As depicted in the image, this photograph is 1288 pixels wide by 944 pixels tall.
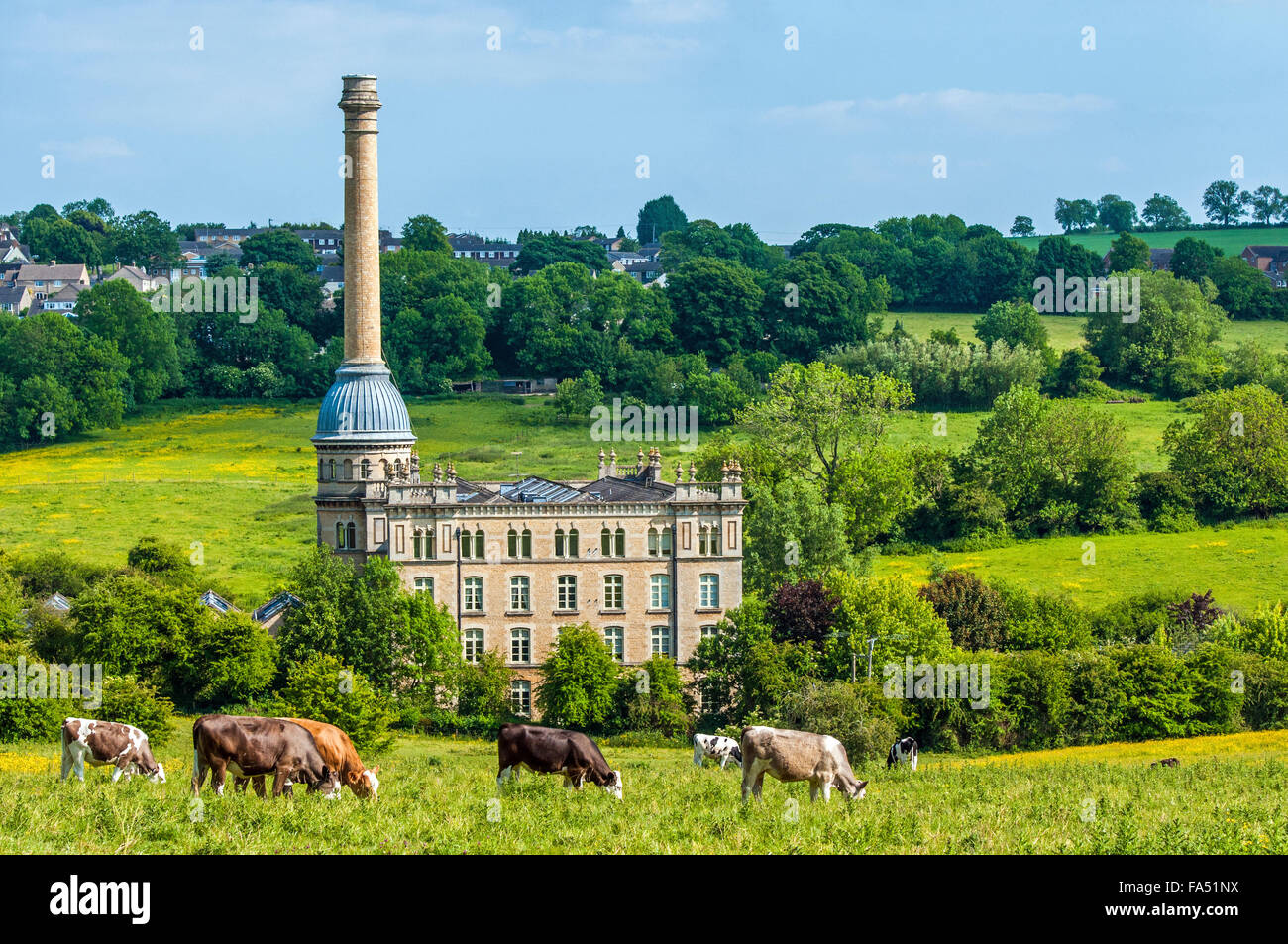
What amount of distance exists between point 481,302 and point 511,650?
92.1 metres

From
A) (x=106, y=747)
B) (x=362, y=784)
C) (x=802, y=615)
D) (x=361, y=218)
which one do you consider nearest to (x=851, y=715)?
(x=802, y=615)

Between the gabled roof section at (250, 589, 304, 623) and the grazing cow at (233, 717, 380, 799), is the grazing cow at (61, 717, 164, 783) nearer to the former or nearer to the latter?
the grazing cow at (233, 717, 380, 799)

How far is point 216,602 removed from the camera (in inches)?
2911

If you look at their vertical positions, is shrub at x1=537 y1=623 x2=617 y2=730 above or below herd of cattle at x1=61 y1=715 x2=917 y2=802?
below

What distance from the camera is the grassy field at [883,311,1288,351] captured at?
157 m

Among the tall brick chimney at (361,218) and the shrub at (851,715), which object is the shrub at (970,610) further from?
the tall brick chimney at (361,218)

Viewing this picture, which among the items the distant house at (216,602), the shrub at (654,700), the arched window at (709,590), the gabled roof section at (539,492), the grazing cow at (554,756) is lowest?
the shrub at (654,700)

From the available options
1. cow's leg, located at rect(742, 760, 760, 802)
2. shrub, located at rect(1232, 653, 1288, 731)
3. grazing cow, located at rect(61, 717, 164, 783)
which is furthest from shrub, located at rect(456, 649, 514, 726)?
cow's leg, located at rect(742, 760, 760, 802)

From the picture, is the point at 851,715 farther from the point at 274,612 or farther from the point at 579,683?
the point at 274,612

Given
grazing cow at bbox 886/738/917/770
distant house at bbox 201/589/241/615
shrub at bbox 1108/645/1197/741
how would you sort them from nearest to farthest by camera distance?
grazing cow at bbox 886/738/917/770 < shrub at bbox 1108/645/1197/741 < distant house at bbox 201/589/241/615

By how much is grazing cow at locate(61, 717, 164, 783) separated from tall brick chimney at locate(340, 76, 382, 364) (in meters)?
44.6

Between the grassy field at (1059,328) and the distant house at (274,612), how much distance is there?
3618 inches

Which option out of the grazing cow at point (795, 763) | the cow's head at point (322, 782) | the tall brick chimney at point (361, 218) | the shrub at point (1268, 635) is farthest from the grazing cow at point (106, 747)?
the shrub at point (1268, 635)

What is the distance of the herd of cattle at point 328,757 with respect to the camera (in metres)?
30.4
